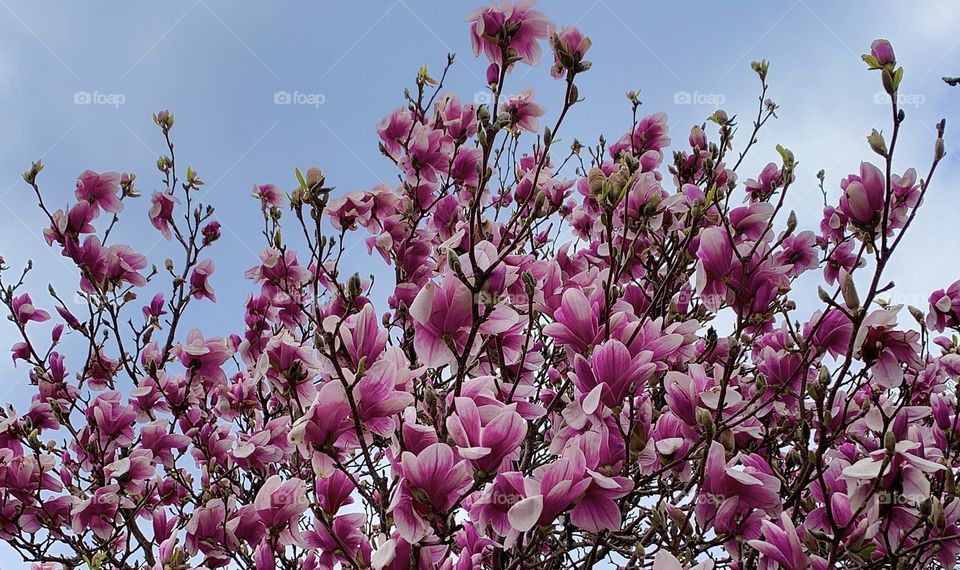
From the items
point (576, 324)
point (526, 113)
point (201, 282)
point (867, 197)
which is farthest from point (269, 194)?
point (867, 197)

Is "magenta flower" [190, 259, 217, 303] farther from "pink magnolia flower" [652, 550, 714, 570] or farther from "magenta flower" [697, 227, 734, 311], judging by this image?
"pink magnolia flower" [652, 550, 714, 570]

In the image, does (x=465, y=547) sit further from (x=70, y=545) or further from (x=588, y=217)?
(x=70, y=545)

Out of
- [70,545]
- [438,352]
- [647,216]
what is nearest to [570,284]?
[647,216]

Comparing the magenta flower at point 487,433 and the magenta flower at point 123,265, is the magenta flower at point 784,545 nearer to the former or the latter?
the magenta flower at point 487,433

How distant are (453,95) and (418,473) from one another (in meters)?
1.62

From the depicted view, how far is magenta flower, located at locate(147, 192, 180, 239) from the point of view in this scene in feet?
9.29

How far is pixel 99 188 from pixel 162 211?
300 mm

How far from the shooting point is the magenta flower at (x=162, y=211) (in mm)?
2832

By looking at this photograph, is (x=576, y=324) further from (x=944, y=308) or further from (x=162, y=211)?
(x=162, y=211)

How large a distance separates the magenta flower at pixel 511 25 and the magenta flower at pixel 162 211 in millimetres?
1935

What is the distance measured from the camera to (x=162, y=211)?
2.85 metres

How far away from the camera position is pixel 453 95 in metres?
2.26

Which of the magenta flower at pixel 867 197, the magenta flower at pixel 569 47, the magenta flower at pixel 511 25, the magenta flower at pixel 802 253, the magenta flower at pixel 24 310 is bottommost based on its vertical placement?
the magenta flower at pixel 867 197

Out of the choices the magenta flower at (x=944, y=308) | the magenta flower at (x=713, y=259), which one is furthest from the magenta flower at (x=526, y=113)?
the magenta flower at (x=944, y=308)
